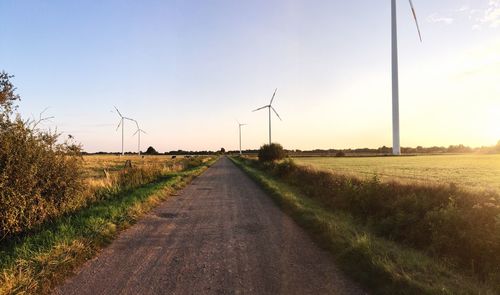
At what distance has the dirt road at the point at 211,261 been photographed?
18.4ft

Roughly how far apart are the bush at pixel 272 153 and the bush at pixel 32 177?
36.2 metres

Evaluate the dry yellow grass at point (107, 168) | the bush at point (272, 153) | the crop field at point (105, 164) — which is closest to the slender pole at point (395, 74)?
the bush at point (272, 153)

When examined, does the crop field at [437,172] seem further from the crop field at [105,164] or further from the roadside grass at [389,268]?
the crop field at [105,164]

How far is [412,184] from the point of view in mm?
12500

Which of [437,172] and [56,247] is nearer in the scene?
[56,247]

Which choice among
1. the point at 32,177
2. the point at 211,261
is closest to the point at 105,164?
the point at 32,177

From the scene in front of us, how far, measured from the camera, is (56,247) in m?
7.12

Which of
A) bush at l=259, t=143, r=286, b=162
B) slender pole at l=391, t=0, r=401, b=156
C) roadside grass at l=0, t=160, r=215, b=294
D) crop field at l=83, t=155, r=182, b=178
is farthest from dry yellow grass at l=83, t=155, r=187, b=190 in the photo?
slender pole at l=391, t=0, r=401, b=156

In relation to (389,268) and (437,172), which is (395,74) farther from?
(389,268)

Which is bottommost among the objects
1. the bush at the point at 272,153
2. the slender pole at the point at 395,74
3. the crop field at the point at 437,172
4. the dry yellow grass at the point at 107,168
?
the crop field at the point at 437,172

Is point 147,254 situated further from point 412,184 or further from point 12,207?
point 412,184

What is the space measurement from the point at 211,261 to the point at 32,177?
5.99 meters

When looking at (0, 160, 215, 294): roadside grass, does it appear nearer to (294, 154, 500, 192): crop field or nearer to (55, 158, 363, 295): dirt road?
(55, 158, 363, 295): dirt road

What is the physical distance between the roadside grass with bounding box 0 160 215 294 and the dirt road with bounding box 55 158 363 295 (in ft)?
0.97
